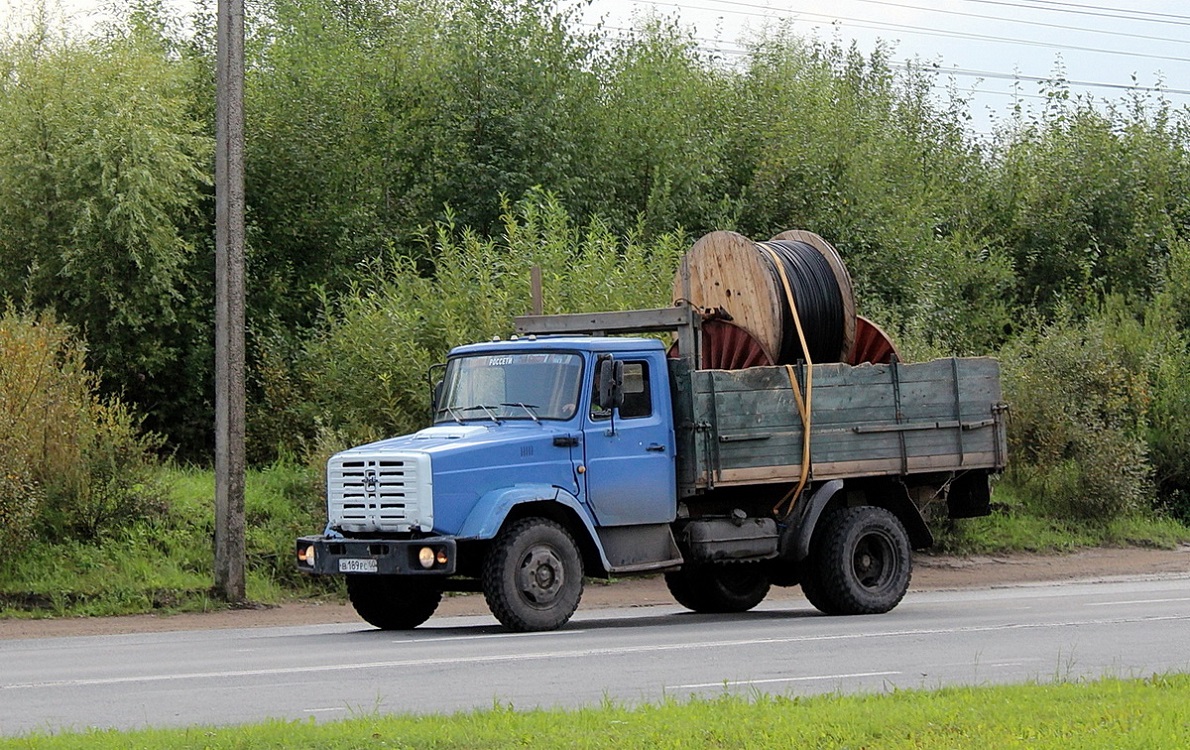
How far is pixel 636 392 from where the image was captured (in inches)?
632

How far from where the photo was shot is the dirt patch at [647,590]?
1858 centimetres

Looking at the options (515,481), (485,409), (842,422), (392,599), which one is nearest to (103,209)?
(392,599)

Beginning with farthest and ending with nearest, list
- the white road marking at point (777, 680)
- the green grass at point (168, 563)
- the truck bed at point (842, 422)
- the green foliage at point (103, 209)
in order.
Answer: the green foliage at point (103, 209)
the green grass at point (168, 563)
the truck bed at point (842, 422)
the white road marking at point (777, 680)

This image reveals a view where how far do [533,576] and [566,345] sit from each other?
7.48 ft

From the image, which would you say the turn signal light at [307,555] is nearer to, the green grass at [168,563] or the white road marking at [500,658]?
the white road marking at [500,658]

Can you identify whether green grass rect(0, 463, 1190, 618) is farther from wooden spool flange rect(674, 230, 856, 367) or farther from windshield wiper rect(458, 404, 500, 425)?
wooden spool flange rect(674, 230, 856, 367)

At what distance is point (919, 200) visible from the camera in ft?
126

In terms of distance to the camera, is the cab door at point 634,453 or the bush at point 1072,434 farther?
the bush at point 1072,434

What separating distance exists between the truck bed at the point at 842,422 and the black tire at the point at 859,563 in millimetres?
488

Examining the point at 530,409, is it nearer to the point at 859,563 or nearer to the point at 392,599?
the point at 392,599

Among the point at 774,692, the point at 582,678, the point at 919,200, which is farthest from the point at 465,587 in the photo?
the point at 919,200

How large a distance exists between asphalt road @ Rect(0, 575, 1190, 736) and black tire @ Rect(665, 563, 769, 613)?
0.59 m

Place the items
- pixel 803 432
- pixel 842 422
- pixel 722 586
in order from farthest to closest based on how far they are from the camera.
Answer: pixel 722 586
pixel 842 422
pixel 803 432

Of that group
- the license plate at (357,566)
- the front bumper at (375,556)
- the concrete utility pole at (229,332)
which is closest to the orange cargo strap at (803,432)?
the front bumper at (375,556)
